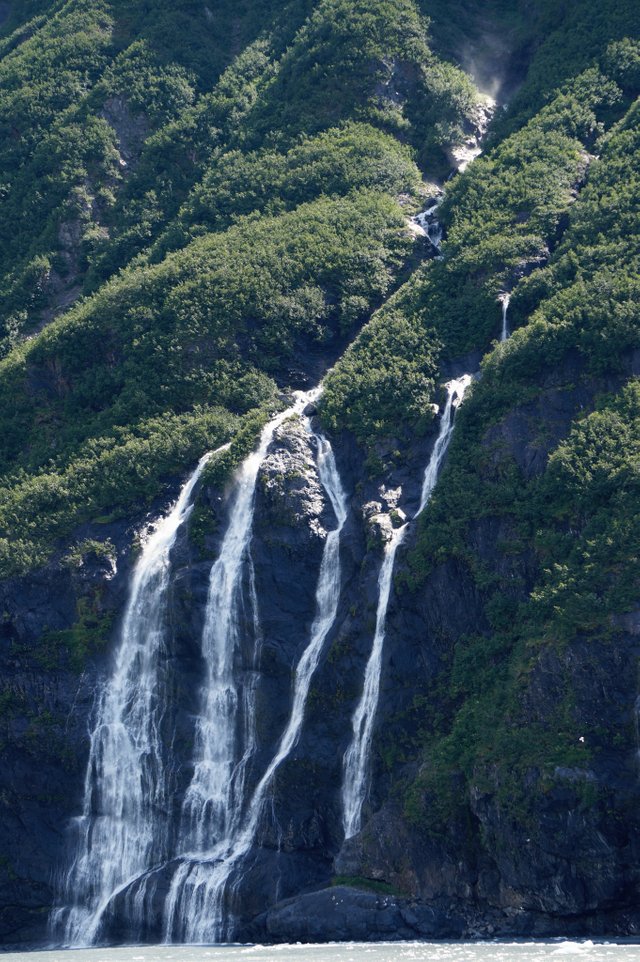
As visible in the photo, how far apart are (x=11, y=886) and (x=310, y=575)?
53.4 ft

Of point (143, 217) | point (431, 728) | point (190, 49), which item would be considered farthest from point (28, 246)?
point (431, 728)

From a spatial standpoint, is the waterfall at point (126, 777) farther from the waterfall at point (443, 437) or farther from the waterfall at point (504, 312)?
the waterfall at point (504, 312)

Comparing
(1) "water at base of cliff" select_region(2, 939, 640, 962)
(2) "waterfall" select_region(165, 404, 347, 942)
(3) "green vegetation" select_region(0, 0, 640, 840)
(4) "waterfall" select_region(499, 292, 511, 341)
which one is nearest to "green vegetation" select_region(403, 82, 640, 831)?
(3) "green vegetation" select_region(0, 0, 640, 840)

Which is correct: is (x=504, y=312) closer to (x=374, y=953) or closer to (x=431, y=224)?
(x=431, y=224)

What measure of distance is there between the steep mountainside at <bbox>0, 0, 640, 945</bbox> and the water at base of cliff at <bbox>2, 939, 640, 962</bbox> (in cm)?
139

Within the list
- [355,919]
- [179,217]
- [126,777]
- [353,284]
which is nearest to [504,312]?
[353,284]

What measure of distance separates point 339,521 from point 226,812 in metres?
12.3

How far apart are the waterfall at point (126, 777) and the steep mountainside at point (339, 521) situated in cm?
12

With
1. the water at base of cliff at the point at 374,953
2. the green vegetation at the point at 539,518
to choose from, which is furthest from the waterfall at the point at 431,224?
the water at base of cliff at the point at 374,953

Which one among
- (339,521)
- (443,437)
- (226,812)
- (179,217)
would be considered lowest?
(226,812)

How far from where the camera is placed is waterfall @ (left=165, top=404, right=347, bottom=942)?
2072 inches

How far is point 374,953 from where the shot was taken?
149 feet

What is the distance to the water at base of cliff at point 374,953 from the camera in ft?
141

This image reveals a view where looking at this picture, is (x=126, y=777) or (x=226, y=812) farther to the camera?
(x=126, y=777)
